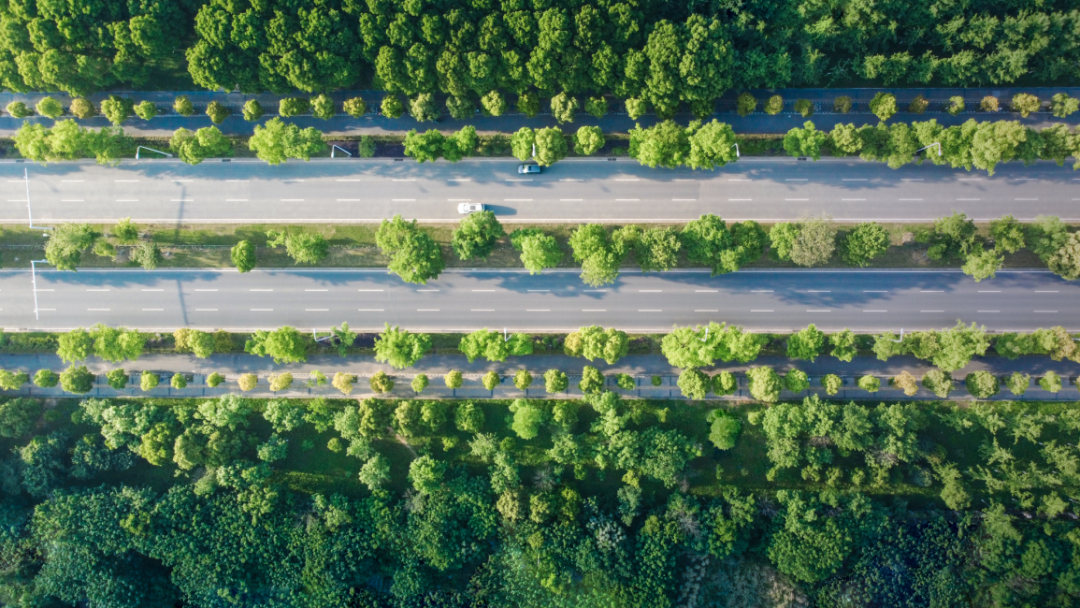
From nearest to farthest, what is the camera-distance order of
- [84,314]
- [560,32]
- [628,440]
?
[560,32] → [628,440] → [84,314]

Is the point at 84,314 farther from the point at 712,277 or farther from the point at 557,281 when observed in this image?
the point at 712,277

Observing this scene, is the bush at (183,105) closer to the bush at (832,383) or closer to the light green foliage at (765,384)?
the light green foliage at (765,384)

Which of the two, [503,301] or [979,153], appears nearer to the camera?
[979,153]

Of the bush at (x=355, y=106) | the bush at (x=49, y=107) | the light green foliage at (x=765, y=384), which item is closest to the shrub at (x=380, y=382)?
the bush at (x=355, y=106)

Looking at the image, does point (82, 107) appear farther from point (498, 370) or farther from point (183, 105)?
point (498, 370)

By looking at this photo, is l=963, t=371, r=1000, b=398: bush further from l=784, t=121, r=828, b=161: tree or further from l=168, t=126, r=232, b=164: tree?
l=168, t=126, r=232, b=164: tree

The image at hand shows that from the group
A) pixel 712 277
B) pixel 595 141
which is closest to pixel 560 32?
pixel 595 141

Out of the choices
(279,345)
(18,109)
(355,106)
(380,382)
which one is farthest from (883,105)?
(18,109)
